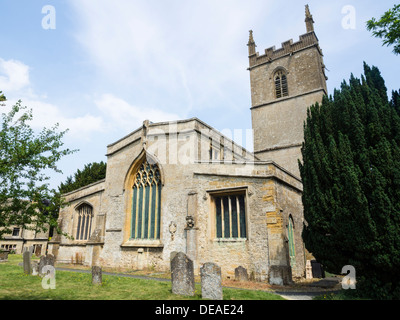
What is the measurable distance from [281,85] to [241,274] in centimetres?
1806

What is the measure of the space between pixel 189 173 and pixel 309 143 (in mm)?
6428

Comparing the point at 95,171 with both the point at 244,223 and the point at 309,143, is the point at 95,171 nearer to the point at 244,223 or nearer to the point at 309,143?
the point at 244,223

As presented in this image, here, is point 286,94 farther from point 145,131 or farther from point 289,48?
point 145,131

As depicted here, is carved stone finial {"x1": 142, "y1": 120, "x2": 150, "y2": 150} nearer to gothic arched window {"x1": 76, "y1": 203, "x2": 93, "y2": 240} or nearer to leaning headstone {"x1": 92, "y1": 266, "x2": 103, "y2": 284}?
gothic arched window {"x1": 76, "y1": 203, "x2": 93, "y2": 240}

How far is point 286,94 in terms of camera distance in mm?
23906

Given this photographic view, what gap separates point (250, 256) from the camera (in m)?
11.6

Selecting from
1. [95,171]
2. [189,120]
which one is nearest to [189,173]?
[189,120]

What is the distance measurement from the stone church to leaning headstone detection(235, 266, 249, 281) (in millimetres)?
299

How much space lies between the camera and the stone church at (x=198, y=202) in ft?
38.8

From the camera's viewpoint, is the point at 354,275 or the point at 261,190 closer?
the point at 354,275

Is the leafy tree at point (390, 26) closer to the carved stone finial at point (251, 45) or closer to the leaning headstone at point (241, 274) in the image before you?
the leaning headstone at point (241, 274)

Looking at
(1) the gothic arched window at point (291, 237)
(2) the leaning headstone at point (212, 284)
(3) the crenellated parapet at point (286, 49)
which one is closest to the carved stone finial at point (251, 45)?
(3) the crenellated parapet at point (286, 49)

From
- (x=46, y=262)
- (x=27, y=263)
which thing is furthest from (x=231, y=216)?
(x=27, y=263)
